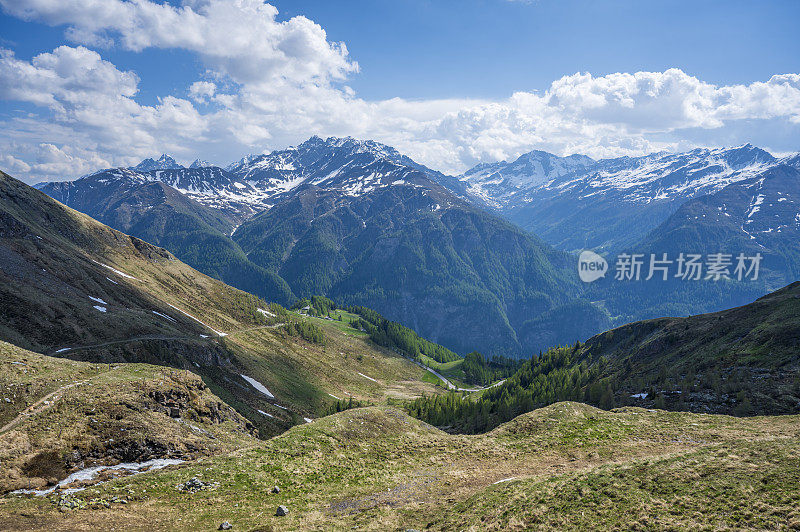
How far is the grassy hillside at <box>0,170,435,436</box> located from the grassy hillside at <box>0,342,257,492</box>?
90.6 feet

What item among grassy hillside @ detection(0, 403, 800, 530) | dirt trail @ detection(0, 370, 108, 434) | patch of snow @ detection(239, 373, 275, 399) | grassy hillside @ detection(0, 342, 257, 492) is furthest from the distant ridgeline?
dirt trail @ detection(0, 370, 108, 434)

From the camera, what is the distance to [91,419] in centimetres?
3453

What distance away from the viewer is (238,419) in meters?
58.4

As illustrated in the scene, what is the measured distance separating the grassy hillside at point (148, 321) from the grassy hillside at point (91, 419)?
90.6 feet

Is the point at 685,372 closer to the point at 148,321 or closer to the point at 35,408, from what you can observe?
the point at 35,408

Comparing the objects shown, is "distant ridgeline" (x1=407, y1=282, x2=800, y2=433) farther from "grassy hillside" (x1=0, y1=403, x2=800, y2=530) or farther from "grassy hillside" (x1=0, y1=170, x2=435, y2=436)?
"grassy hillside" (x1=0, y1=170, x2=435, y2=436)

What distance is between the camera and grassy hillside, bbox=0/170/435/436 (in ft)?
243

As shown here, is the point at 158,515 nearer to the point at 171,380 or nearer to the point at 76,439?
the point at 76,439

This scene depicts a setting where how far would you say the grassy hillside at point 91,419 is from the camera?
29.6 meters

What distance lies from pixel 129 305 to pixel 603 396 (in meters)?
121

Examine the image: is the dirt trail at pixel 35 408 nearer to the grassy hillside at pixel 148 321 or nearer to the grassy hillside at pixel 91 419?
the grassy hillside at pixel 91 419

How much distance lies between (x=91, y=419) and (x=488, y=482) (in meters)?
36.9

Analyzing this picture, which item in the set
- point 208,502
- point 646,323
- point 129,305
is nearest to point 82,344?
point 129,305

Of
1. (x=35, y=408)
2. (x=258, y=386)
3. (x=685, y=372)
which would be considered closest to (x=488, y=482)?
(x=35, y=408)
